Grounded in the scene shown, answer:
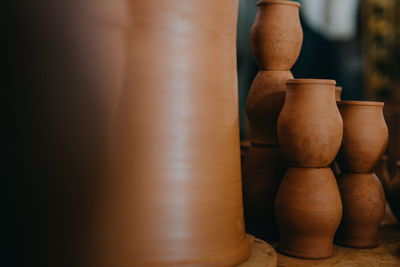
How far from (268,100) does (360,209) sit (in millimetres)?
341

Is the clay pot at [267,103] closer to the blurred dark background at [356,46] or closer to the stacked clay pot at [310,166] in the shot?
the stacked clay pot at [310,166]

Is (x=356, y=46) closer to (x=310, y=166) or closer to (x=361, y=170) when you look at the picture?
(x=361, y=170)

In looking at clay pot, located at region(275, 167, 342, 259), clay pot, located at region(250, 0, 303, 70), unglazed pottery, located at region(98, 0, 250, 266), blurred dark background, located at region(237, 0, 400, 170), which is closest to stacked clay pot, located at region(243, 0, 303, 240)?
clay pot, located at region(250, 0, 303, 70)

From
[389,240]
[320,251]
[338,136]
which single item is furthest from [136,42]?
[389,240]

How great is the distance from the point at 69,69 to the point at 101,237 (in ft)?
0.91

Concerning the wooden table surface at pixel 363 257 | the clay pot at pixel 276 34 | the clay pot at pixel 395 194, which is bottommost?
the wooden table surface at pixel 363 257

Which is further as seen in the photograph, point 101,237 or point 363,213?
point 363,213

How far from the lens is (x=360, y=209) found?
106 centimetres

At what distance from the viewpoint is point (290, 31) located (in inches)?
43.8

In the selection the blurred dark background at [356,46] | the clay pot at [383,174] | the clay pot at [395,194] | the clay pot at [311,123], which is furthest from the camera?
the blurred dark background at [356,46]

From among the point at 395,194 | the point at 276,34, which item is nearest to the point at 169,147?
the point at 276,34

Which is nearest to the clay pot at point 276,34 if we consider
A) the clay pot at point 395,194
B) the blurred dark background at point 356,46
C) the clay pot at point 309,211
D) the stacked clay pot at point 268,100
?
the stacked clay pot at point 268,100

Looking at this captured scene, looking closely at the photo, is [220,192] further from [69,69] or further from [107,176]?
[69,69]

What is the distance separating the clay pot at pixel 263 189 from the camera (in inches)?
44.1
